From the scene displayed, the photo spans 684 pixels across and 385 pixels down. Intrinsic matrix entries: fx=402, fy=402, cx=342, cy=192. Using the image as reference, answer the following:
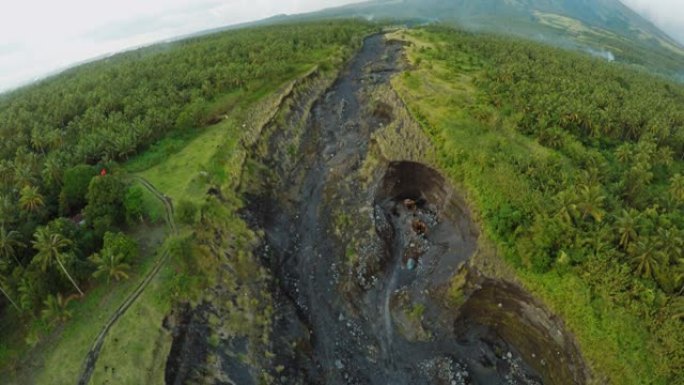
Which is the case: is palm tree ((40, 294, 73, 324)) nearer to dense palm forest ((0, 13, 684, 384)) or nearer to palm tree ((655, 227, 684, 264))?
dense palm forest ((0, 13, 684, 384))

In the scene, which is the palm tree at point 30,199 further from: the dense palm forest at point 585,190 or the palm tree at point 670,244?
the palm tree at point 670,244

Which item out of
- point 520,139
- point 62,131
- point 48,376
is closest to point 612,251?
point 520,139

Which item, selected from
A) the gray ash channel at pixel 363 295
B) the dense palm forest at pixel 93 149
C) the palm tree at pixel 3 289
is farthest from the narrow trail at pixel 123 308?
the gray ash channel at pixel 363 295

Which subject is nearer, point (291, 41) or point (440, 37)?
point (291, 41)

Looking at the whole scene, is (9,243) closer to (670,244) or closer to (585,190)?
(585,190)

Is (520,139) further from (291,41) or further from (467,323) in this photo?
(291,41)

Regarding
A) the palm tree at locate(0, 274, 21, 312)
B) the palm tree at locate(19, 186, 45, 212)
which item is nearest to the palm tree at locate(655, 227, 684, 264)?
the palm tree at locate(0, 274, 21, 312)
